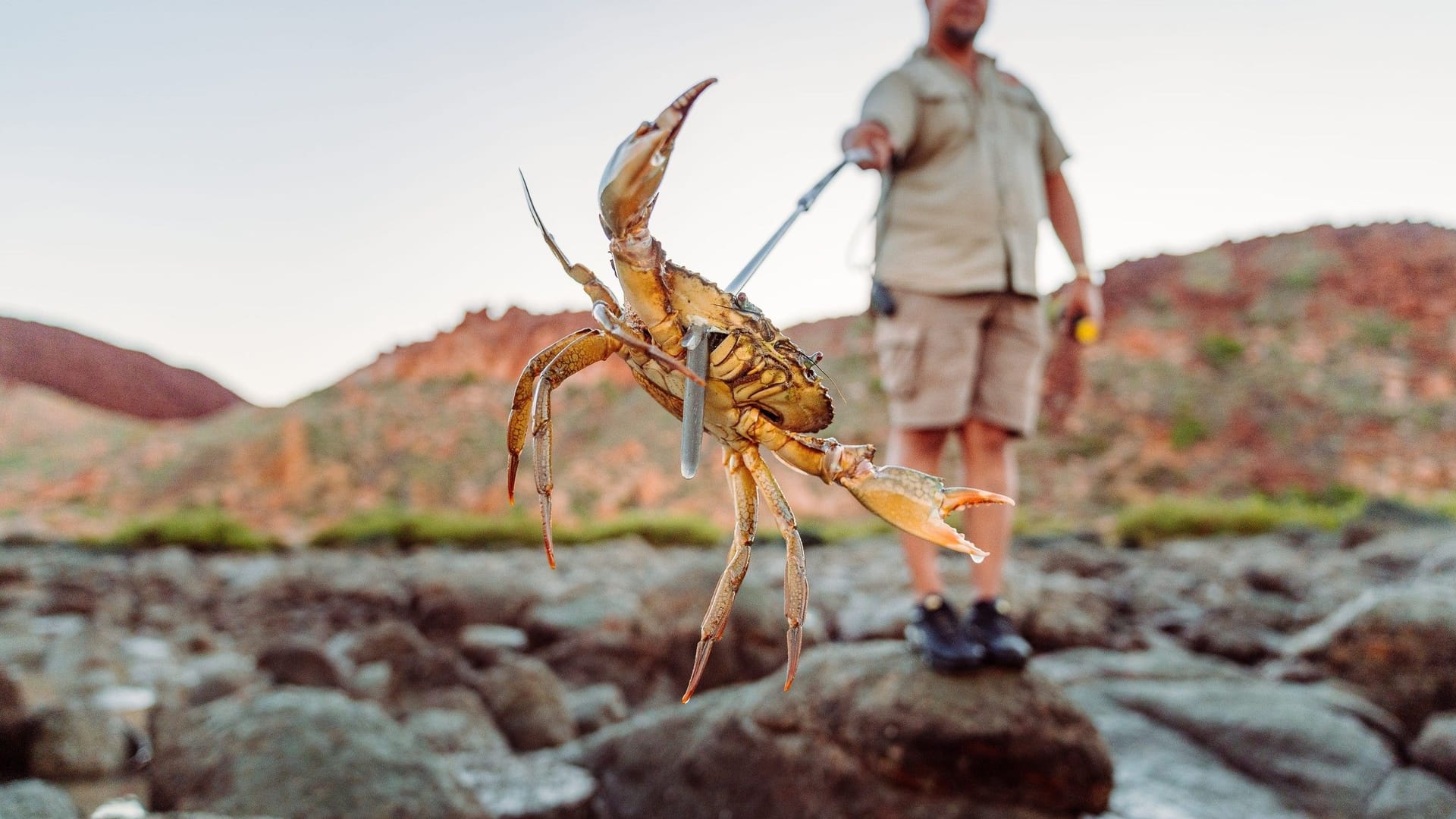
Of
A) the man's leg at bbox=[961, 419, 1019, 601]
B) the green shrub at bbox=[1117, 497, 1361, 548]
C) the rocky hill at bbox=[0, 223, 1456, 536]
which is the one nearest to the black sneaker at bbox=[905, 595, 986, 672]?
the man's leg at bbox=[961, 419, 1019, 601]

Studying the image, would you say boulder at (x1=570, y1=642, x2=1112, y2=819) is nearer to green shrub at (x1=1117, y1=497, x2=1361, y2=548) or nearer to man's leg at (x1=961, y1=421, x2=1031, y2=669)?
man's leg at (x1=961, y1=421, x2=1031, y2=669)

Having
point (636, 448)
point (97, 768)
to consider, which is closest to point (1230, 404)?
point (636, 448)

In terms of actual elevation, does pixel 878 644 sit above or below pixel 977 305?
below

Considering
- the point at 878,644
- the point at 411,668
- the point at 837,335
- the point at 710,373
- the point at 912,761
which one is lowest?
the point at 411,668

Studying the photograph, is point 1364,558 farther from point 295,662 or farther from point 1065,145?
point 295,662

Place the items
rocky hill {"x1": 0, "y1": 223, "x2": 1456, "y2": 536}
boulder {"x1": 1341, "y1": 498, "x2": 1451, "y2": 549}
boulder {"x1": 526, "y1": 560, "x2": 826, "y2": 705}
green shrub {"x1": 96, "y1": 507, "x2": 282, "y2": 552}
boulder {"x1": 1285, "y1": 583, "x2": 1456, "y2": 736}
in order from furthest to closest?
1. rocky hill {"x1": 0, "y1": 223, "x2": 1456, "y2": 536}
2. green shrub {"x1": 96, "y1": 507, "x2": 282, "y2": 552}
3. boulder {"x1": 1341, "y1": 498, "x2": 1451, "y2": 549}
4. boulder {"x1": 526, "y1": 560, "x2": 826, "y2": 705}
5. boulder {"x1": 1285, "y1": 583, "x2": 1456, "y2": 736}

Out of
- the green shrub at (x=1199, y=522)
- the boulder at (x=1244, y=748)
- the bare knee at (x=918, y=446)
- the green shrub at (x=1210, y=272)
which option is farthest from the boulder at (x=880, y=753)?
the green shrub at (x=1210, y=272)
